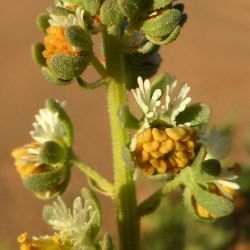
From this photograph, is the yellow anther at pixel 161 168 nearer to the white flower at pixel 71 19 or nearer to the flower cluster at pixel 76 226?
the flower cluster at pixel 76 226

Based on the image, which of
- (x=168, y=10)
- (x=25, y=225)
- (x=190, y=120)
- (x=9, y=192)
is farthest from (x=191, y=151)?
(x=9, y=192)

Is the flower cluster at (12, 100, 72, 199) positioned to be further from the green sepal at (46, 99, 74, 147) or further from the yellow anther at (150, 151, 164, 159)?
the yellow anther at (150, 151, 164, 159)

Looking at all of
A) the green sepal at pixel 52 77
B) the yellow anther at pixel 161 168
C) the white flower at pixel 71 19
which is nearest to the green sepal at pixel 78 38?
the white flower at pixel 71 19

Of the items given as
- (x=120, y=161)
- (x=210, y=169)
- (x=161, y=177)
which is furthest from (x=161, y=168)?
(x=210, y=169)

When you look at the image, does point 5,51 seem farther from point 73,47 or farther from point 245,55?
point 73,47

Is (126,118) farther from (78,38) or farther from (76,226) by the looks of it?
(76,226)

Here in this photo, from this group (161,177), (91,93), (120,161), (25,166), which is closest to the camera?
(161,177)
